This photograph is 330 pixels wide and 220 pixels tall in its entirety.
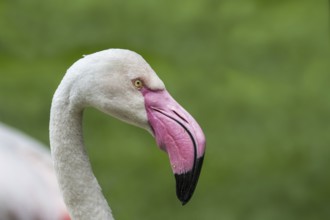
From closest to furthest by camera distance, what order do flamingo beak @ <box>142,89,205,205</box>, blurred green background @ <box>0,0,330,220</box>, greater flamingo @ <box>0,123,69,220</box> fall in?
flamingo beak @ <box>142,89,205,205</box>, greater flamingo @ <box>0,123,69,220</box>, blurred green background @ <box>0,0,330,220</box>

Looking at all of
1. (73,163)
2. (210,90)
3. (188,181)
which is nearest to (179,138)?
(188,181)

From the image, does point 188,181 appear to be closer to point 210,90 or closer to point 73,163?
point 73,163

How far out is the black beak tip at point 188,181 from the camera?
6.57 ft

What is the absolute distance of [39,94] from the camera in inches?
194

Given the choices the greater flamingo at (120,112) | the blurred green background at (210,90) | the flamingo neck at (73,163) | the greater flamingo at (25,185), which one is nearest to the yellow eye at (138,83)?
the greater flamingo at (120,112)

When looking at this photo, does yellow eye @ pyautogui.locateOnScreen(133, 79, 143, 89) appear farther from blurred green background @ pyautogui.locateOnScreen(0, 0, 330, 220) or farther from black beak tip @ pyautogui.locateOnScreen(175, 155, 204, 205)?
blurred green background @ pyautogui.locateOnScreen(0, 0, 330, 220)

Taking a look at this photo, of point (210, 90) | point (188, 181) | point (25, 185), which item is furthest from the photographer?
point (210, 90)

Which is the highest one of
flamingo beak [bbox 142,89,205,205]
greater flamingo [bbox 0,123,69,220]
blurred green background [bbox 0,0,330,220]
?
flamingo beak [bbox 142,89,205,205]

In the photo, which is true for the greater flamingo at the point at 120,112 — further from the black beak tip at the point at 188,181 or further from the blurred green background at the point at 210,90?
the blurred green background at the point at 210,90

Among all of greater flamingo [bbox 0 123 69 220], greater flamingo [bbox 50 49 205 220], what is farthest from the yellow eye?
greater flamingo [bbox 0 123 69 220]

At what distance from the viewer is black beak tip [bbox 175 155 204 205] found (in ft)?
6.57

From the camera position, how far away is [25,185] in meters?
3.00

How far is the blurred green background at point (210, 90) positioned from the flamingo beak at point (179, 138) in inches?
86.3

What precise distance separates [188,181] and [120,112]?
21 cm
